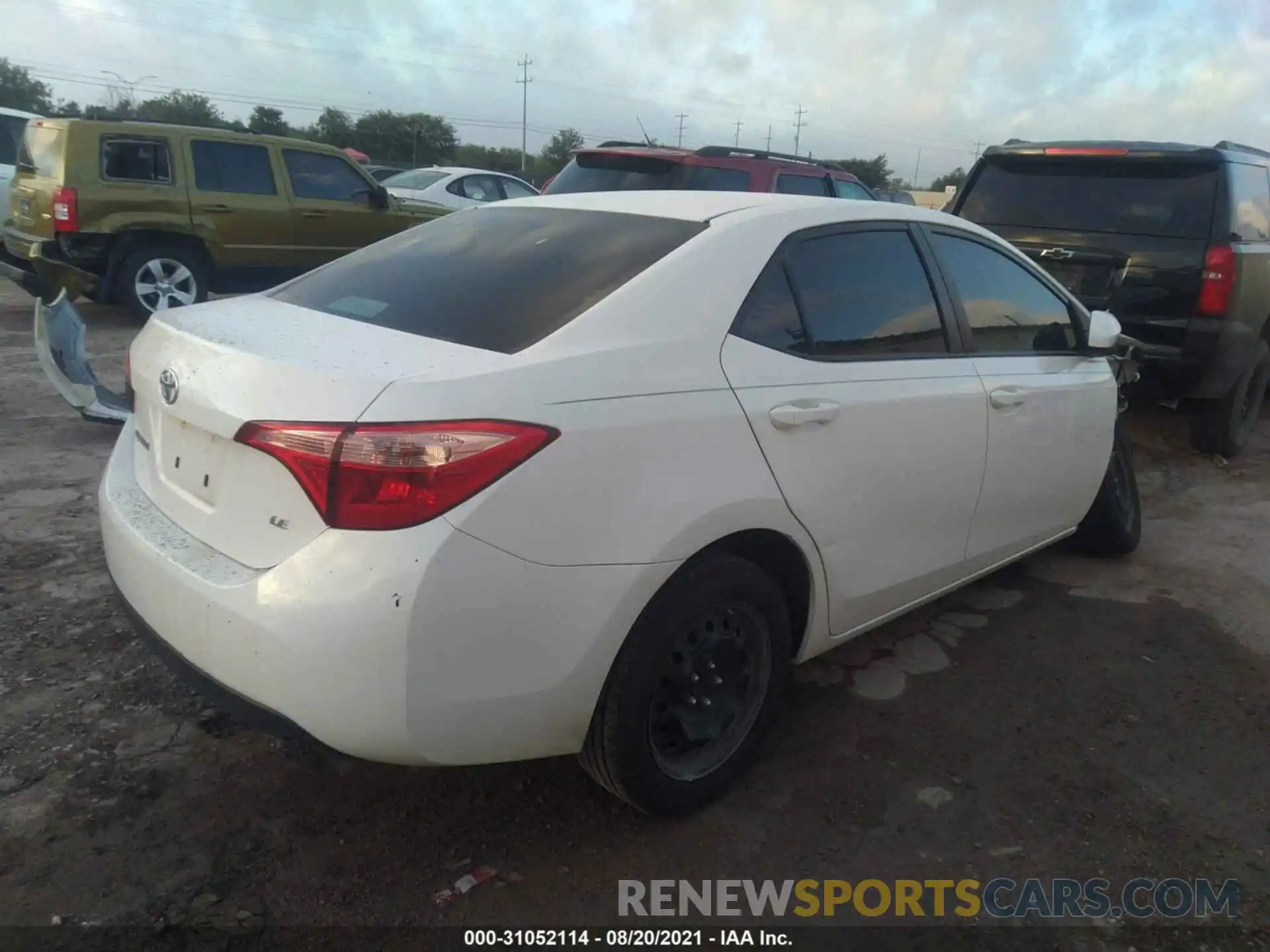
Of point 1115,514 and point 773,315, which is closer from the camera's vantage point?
point 773,315

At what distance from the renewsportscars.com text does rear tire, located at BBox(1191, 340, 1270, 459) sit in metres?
4.71

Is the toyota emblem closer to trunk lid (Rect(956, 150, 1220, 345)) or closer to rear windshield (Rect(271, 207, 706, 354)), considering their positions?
rear windshield (Rect(271, 207, 706, 354))

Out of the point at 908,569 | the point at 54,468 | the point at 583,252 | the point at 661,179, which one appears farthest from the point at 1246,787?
the point at 661,179

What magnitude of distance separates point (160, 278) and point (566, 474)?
7815 mm

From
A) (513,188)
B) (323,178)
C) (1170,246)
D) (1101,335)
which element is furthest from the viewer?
(513,188)

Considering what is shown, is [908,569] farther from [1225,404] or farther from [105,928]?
[1225,404]

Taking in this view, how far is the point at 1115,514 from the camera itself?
4453 mm

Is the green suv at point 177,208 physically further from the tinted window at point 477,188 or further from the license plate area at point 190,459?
the license plate area at point 190,459

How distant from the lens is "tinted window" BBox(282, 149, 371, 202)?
9.41 m

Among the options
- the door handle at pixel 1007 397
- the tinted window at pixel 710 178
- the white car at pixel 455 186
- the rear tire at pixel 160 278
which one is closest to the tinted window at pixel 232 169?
the rear tire at pixel 160 278

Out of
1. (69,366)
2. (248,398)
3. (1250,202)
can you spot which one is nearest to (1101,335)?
(1250,202)

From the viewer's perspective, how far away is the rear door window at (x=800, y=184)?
8.42 meters

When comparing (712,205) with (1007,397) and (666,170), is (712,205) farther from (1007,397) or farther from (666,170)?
(666,170)

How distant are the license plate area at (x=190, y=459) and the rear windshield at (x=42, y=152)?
713 cm
